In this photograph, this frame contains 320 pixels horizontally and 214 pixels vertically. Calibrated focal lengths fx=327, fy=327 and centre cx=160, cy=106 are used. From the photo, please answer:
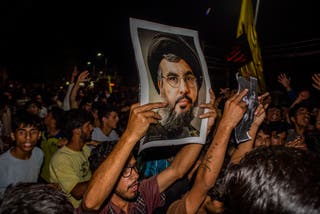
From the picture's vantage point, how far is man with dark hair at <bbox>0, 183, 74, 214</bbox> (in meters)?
1.38

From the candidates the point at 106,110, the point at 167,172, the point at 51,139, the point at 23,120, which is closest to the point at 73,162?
the point at 23,120

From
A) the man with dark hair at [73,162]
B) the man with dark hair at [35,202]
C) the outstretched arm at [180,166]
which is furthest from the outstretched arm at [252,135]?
the man with dark hair at [35,202]

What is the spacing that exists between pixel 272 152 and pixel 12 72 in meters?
45.1

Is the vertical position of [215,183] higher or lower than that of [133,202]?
higher

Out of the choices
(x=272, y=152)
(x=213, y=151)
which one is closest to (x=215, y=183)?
(x=213, y=151)

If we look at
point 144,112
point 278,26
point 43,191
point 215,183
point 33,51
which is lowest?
point 215,183

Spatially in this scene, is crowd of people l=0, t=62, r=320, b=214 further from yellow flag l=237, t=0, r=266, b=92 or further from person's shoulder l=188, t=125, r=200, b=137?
yellow flag l=237, t=0, r=266, b=92

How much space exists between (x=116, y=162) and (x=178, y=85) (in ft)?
2.21

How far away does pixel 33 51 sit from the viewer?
41.7 meters

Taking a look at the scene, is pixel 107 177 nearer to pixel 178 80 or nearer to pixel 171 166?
pixel 178 80

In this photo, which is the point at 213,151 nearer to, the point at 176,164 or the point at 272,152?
the point at 176,164

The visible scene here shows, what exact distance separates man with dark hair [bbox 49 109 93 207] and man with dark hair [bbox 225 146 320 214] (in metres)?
2.30

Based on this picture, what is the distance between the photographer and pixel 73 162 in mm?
3803

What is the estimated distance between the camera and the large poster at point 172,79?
2.05 meters
